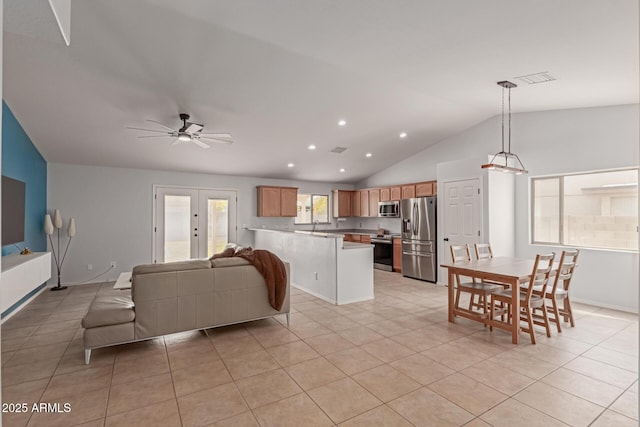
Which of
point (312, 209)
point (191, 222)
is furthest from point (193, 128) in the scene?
point (312, 209)

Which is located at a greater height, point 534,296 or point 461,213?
point 461,213

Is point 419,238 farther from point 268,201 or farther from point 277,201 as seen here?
point 268,201

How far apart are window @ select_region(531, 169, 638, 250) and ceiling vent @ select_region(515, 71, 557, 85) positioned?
6.45 feet

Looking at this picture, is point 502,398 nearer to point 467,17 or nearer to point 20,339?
point 467,17

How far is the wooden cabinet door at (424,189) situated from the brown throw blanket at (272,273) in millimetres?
4326

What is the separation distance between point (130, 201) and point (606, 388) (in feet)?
25.6

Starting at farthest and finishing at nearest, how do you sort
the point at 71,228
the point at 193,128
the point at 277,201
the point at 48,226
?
the point at 277,201 → the point at 71,228 → the point at 48,226 → the point at 193,128

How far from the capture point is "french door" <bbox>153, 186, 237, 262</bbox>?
7367 mm

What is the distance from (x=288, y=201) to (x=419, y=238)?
11.5 ft

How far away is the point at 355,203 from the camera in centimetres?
977

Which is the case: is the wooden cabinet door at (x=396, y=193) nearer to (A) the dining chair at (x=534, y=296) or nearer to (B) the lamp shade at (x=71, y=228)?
(A) the dining chair at (x=534, y=296)

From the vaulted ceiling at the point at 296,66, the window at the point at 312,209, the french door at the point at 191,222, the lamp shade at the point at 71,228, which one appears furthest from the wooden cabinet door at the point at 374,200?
the lamp shade at the point at 71,228

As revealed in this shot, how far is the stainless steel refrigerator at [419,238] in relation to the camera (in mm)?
6723

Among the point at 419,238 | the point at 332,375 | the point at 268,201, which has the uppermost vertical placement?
the point at 268,201
